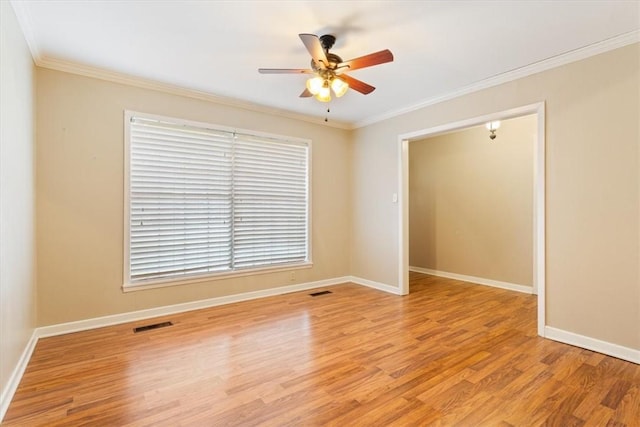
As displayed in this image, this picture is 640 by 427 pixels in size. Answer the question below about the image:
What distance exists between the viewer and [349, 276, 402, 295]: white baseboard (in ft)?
15.0

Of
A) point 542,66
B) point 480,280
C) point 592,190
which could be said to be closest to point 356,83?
point 542,66

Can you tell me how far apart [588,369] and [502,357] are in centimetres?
58

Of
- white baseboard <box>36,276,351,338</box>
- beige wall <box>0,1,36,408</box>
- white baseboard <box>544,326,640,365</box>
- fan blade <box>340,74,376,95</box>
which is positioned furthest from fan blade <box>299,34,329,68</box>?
white baseboard <box>544,326,640,365</box>

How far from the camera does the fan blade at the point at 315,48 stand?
211cm

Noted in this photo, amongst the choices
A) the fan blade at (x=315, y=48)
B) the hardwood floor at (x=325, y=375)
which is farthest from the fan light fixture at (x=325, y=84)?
the hardwood floor at (x=325, y=375)

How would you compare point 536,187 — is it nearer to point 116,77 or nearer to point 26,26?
point 116,77

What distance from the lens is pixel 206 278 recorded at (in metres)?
3.92

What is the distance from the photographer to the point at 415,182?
20.3 ft

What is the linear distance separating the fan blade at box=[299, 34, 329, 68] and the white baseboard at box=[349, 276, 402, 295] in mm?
3279

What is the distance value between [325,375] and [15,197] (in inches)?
103

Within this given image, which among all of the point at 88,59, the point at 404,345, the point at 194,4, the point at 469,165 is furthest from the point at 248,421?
the point at 469,165

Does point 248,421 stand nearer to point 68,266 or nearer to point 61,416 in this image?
point 61,416

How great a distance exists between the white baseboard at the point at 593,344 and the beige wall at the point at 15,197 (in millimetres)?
4282

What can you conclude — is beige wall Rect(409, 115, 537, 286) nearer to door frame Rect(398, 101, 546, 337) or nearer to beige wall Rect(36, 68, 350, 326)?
door frame Rect(398, 101, 546, 337)
